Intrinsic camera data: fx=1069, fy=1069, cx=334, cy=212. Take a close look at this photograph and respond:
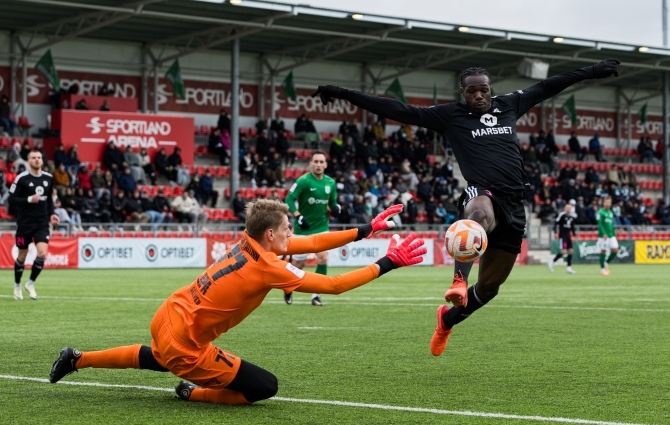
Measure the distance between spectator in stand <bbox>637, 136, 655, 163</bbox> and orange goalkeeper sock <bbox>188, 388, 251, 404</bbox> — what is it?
5165 centimetres

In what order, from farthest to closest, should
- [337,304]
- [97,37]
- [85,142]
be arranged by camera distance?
[97,37], [85,142], [337,304]

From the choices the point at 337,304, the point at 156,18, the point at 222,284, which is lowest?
the point at 337,304

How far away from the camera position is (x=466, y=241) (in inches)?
321

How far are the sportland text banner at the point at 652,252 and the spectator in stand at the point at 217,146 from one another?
54.6ft

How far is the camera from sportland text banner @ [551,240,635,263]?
41781 millimetres

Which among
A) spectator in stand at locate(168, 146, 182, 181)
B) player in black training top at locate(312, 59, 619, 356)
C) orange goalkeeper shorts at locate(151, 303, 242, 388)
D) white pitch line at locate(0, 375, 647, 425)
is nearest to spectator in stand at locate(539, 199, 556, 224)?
spectator in stand at locate(168, 146, 182, 181)

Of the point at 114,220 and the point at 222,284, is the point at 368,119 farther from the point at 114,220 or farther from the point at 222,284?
the point at 222,284

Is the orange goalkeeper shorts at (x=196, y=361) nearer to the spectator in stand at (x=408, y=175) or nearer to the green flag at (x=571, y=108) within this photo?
the spectator in stand at (x=408, y=175)

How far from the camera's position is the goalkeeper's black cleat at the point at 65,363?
23.4 feet

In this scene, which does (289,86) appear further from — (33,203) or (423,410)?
(423,410)

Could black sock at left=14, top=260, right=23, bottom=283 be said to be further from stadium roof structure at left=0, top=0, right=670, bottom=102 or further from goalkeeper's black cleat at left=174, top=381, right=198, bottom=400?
stadium roof structure at left=0, top=0, right=670, bottom=102

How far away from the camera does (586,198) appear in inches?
1855

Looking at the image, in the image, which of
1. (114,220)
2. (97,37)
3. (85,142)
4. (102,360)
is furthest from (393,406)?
(97,37)

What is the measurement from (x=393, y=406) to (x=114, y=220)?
1106 inches
